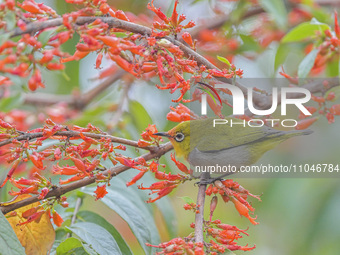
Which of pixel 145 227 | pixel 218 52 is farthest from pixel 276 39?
pixel 145 227

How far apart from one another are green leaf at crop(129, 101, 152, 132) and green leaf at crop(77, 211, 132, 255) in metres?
→ 1.17

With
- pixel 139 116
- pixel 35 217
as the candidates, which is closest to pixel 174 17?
pixel 35 217

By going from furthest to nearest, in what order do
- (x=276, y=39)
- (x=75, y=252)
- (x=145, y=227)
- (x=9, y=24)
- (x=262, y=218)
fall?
(x=262, y=218) < (x=276, y=39) < (x=145, y=227) < (x=75, y=252) < (x=9, y=24)

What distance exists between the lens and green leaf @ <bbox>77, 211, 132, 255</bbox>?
2.36 meters

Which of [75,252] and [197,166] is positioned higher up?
[197,166]

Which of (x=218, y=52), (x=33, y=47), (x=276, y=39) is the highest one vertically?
(x=276, y=39)

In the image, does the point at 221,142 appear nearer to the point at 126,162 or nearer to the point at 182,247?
the point at 126,162

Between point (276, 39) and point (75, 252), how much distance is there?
10.0ft

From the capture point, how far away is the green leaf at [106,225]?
2363 mm

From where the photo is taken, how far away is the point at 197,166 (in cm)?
244

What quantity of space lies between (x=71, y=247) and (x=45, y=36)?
37.2 inches

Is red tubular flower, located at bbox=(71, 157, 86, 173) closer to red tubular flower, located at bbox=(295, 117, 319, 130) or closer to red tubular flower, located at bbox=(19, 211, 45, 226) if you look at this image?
red tubular flower, located at bbox=(19, 211, 45, 226)

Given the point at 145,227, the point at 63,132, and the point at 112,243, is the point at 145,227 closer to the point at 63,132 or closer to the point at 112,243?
the point at 112,243

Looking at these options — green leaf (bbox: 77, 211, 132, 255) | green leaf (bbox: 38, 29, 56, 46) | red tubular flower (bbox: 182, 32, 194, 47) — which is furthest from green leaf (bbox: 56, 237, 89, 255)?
red tubular flower (bbox: 182, 32, 194, 47)
